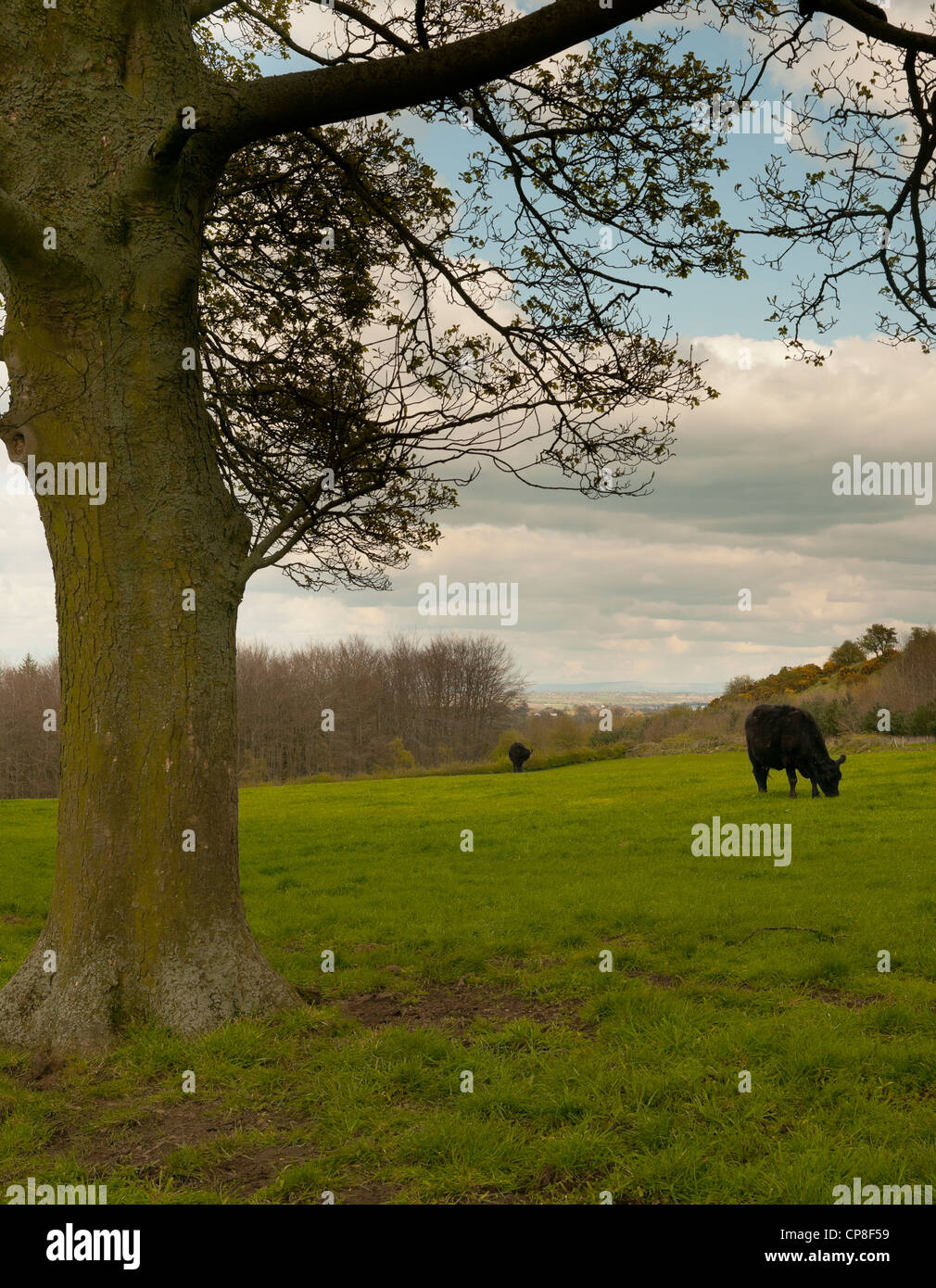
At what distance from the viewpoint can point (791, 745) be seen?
19766 mm

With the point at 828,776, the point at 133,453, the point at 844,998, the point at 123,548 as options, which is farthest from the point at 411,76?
the point at 828,776

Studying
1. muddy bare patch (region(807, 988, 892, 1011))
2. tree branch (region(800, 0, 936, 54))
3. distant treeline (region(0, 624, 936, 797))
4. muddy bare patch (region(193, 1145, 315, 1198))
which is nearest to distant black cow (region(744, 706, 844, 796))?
muddy bare patch (region(807, 988, 892, 1011))

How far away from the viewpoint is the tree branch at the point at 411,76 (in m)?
6.52

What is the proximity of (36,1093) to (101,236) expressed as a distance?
19.5 feet

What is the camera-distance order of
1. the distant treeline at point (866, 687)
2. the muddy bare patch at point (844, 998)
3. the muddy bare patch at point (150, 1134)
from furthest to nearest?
the distant treeline at point (866, 687), the muddy bare patch at point (844, 998), the muddy bare patch at point (150, 1134)

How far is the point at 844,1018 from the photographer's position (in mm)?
6512

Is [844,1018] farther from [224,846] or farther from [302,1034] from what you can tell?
[224,846]

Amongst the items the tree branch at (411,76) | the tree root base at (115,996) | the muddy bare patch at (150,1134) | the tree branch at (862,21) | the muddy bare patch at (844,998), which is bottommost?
the muddy bare patch at (150,1134)

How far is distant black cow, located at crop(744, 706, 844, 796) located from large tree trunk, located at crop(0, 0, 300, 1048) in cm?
1517

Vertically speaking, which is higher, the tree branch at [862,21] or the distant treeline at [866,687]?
the tree branch at [862,21]

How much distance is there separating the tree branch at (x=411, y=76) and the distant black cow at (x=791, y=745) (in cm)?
1541

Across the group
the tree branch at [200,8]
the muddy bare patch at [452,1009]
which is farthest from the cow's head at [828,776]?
the tree branch at [200,8]

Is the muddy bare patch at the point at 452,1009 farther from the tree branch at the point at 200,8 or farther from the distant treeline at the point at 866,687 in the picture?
the distant treeline at the point at 866,687
